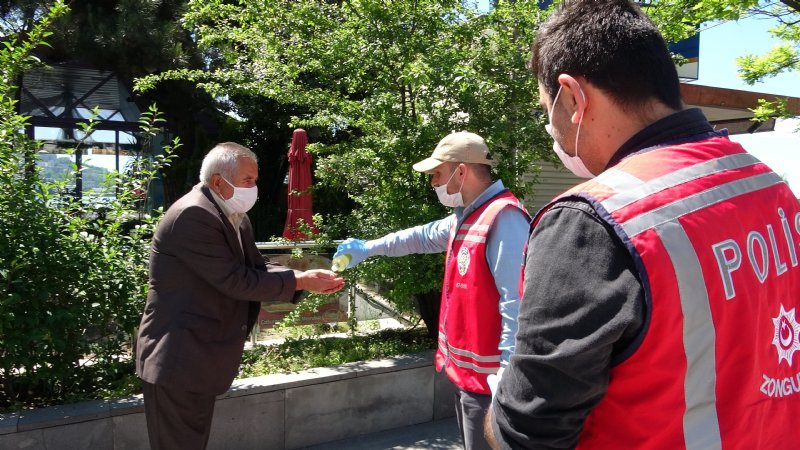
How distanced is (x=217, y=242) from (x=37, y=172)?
1.91 metres

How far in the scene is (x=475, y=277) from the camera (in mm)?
2742

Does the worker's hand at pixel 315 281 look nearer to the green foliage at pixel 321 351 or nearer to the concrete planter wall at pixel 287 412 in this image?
the concrete planter wall at pixel 287 412

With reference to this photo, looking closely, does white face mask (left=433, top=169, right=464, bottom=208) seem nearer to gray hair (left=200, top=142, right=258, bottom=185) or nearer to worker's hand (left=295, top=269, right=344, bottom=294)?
worker's hand (left=295, top=269, right=344, bottom=294)

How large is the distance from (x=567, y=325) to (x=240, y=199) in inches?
102

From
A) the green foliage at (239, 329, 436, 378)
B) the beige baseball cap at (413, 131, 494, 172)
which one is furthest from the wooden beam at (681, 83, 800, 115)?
the beige baseball cap at (413, 131, 494, 172)

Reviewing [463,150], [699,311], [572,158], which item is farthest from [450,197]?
[699,311]

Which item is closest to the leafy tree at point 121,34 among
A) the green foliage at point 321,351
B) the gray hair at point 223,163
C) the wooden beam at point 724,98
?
the green foliage at point 321,351

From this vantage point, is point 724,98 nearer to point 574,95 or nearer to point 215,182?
point 215,182

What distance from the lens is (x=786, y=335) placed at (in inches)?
50.0

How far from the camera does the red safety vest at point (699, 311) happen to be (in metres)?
1.09

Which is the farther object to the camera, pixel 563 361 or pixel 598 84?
pixel 598 84

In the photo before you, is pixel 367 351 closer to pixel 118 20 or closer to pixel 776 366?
pixel 776 366

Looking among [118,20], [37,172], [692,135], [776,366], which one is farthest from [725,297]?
[118,20]

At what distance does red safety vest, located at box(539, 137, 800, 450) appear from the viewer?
3.58 ft
